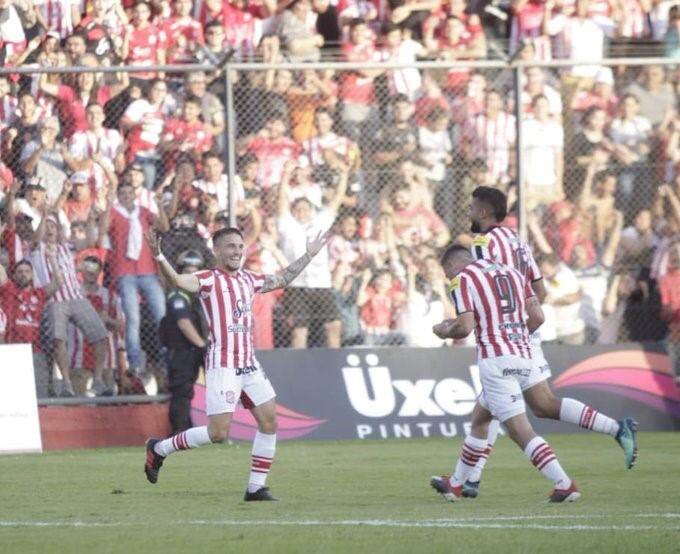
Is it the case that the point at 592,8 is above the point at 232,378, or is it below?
above

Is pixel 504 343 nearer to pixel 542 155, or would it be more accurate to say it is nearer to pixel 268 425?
pixel 268 425

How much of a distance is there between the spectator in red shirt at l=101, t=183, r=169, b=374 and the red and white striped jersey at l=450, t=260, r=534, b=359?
8.18m

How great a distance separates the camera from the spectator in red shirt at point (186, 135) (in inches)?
764

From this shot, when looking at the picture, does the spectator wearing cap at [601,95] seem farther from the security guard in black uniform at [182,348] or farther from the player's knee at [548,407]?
the player's knee at [548,407]

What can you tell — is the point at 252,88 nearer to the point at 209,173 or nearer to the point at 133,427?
the point at 209,173

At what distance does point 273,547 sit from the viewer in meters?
9.07

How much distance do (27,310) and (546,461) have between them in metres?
9.00

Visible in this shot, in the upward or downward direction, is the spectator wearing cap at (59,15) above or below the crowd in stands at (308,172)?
above

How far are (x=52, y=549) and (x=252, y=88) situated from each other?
11.5 meters

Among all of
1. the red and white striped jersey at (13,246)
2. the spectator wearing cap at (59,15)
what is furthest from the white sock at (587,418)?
the spectator wearing cap at (59,15)

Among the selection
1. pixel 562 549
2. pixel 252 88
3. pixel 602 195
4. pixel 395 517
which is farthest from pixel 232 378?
pixel 602 195

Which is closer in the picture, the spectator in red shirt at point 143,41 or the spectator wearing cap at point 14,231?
the spectator wearing cap at point 14,231

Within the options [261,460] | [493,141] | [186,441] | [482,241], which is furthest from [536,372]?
[493,141]

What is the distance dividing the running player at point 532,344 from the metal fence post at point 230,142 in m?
7.54
